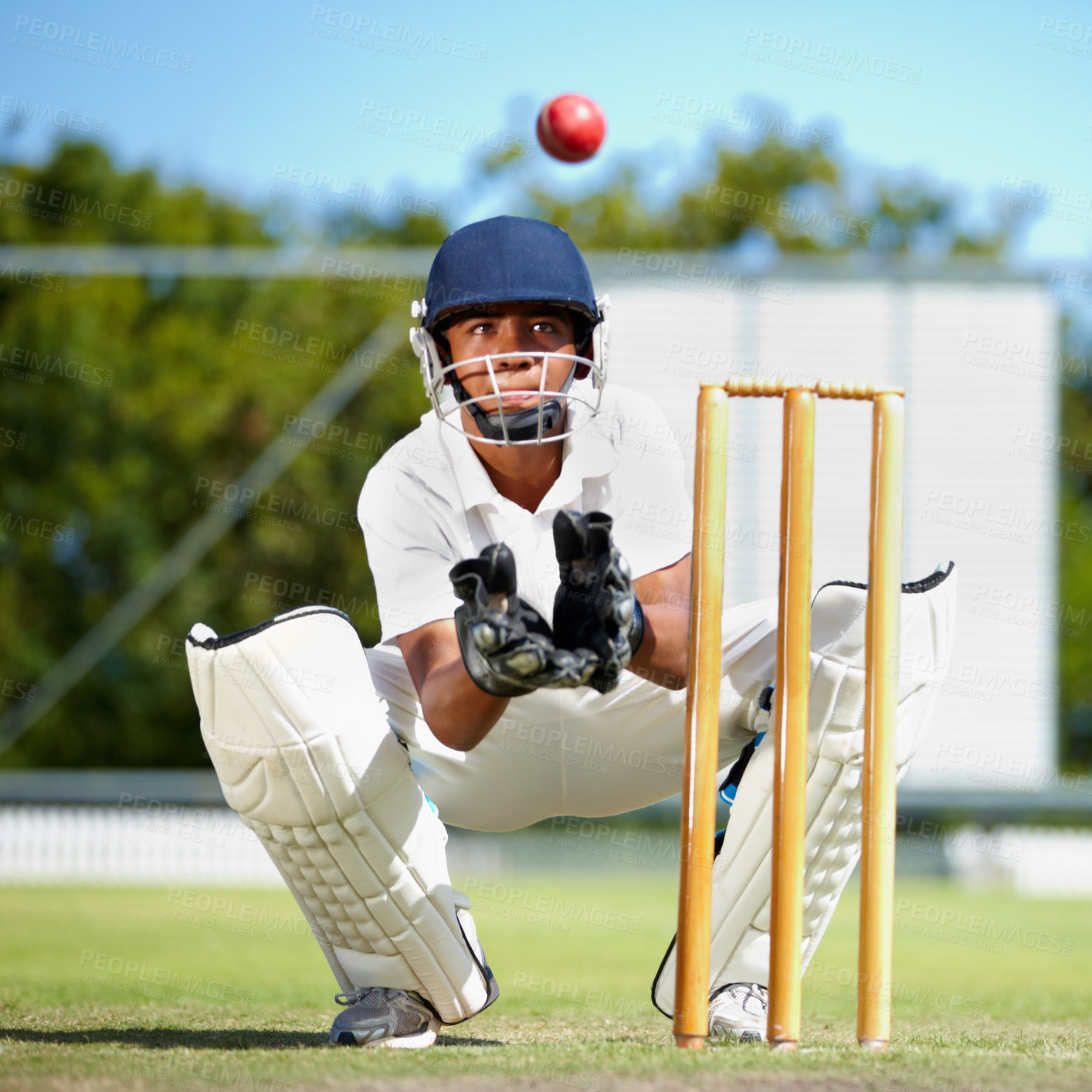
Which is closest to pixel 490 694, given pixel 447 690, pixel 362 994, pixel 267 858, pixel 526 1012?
pixel 447 690

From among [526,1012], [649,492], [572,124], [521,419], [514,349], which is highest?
[572,124]

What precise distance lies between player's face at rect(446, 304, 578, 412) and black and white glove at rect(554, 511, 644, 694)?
63cm

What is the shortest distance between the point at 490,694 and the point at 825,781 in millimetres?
679

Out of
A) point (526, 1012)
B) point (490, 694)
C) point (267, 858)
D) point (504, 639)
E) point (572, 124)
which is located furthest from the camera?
point (267, 858)

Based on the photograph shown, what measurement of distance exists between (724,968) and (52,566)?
15.1m

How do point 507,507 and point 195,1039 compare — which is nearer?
point 195,1039

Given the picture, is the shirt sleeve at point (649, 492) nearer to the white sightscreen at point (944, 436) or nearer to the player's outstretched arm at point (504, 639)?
the player's outstretched arm at point (504, 639)

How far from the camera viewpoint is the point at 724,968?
257cm

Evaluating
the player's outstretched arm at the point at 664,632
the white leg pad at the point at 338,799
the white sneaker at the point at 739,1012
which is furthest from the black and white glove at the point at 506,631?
the white sneaker at the point at 739,1012

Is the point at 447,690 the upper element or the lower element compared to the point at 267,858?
upper

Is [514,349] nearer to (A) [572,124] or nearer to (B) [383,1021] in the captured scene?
(B) [383,1021]

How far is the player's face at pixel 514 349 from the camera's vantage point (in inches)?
101

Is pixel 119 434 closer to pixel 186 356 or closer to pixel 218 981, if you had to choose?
pixel 186 356

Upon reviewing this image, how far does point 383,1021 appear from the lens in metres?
2.51
